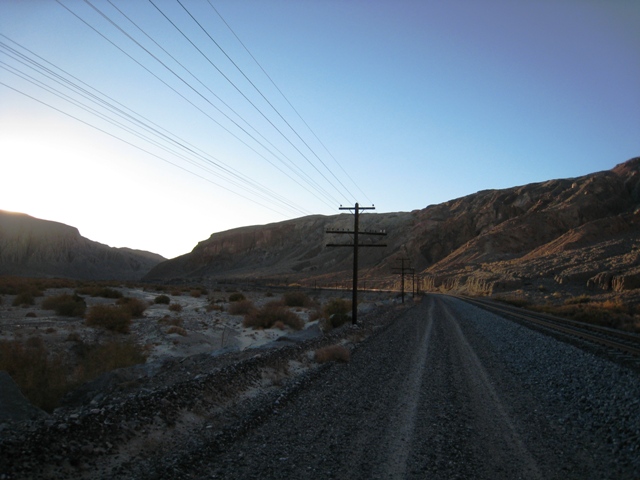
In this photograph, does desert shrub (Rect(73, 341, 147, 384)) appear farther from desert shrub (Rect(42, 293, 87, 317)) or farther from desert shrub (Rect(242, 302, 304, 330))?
desert shrub (Rect(42, 293, 87, 317))

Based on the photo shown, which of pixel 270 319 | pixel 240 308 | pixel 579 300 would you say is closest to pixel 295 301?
pixel 240 308

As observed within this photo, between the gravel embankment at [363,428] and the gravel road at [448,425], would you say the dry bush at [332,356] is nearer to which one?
the gravel road at [448,425]

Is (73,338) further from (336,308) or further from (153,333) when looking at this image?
(336,308)

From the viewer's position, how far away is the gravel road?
5637mm

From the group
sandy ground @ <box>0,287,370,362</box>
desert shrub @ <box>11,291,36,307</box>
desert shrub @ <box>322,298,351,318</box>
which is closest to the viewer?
sandy ground @ <box>0,287,370,362</box>

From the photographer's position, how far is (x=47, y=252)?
5394 inches

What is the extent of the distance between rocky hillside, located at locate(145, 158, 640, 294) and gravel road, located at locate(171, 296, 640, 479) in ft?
120

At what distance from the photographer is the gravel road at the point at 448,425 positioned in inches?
222

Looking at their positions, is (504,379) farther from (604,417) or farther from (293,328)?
(293,328)

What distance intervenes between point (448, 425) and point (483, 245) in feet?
320

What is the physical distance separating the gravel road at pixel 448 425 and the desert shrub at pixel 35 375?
5705mm

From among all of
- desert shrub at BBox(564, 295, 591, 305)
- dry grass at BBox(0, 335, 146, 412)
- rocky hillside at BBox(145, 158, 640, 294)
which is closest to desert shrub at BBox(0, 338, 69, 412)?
dry grass at BBox(0, 335, 146, 412)

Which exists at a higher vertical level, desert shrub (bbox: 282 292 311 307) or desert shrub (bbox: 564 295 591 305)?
desert shrub (bbox: 564 295 591 305)

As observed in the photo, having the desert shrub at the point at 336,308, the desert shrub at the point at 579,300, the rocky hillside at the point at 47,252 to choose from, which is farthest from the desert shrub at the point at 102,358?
the rocky hillside at the point at 47,252
